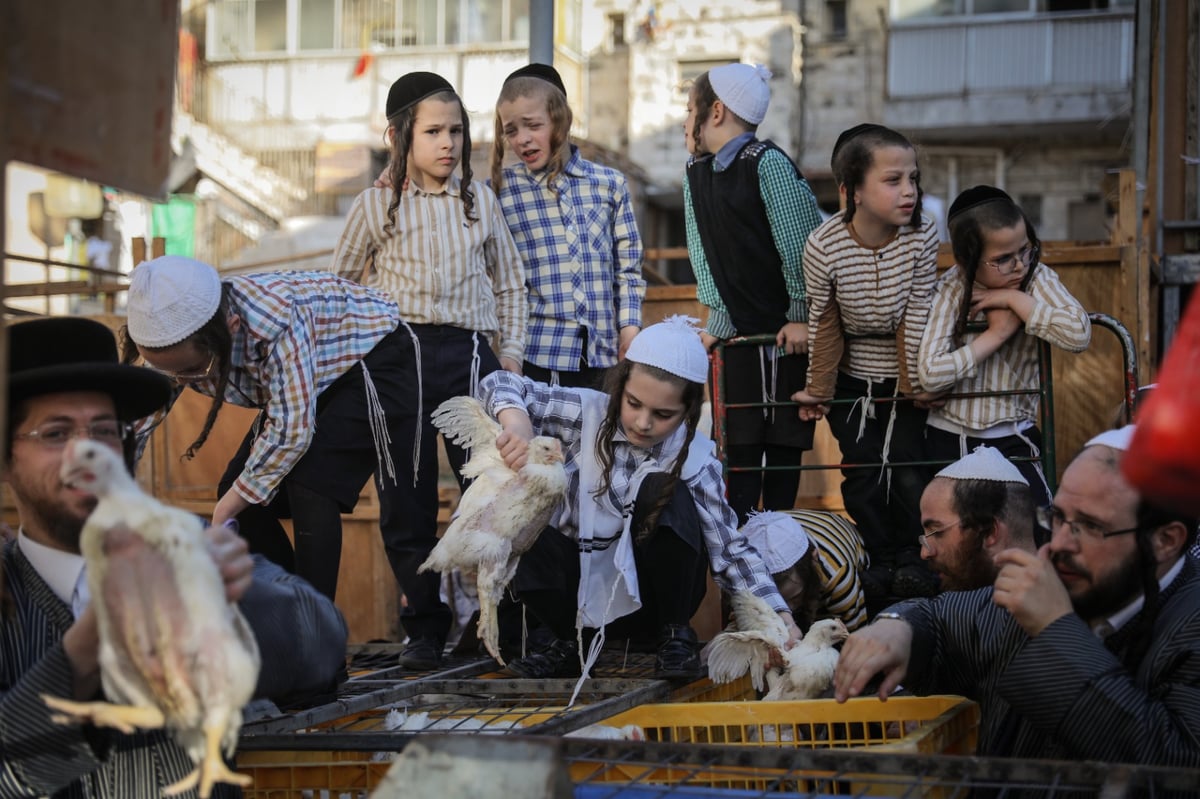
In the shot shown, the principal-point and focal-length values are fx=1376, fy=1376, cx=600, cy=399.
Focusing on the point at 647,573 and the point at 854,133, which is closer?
the point at 647,573

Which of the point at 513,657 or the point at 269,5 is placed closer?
the point at 513,657

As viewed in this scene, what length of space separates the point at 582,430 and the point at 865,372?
1167 millimetres

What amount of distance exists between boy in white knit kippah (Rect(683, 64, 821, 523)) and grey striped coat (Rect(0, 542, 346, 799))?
8.38 feet

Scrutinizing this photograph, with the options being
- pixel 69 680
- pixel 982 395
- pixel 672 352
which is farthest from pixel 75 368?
pixel 982 395

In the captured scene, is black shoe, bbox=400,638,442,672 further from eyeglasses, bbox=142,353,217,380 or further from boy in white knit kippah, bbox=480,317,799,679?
eyeglasses, bbox=142,353,217,380

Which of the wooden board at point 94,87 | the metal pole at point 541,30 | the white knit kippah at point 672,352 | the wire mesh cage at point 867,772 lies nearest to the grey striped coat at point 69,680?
the wire mesh cage at point 867,772

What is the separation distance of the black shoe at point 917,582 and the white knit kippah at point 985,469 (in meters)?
0.51

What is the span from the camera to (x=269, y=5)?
25016mm

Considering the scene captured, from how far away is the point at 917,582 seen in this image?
4.58m

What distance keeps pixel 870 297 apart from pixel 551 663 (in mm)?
1652

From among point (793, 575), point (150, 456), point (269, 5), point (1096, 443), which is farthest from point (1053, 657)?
point (269, 5)

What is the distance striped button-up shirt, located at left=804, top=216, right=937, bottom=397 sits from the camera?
15.4ft

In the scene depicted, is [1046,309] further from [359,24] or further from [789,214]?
[359,24]

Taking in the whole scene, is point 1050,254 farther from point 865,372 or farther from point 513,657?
point 513,657
